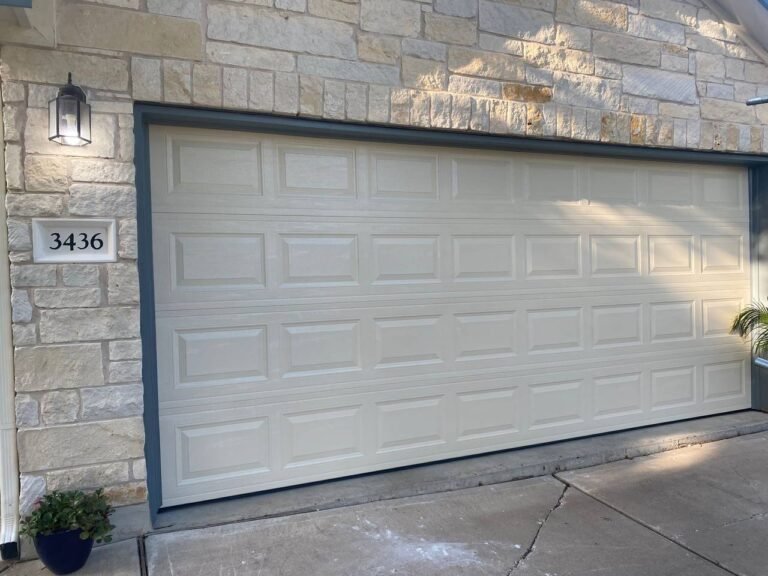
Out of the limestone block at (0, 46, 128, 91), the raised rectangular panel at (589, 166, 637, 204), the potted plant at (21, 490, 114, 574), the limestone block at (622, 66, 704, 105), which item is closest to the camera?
the potted plant at (21, 490, 114, 574)

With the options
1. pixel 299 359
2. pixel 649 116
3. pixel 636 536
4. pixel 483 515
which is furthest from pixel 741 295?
pixel 299 359

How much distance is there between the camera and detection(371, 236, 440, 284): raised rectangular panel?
3.76m

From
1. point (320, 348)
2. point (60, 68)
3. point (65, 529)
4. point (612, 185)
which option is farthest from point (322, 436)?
point (612, 185)

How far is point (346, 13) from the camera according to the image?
343 cm

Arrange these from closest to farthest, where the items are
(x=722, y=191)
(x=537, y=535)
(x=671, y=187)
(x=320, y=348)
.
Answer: (x=537, y=535) → (x=320, y=348) → (x=671, y=187) → (x=722, y=191)

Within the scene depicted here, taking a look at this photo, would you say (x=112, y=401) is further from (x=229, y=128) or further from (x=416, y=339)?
(x=416, y=339)

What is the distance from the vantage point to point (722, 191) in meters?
4.93

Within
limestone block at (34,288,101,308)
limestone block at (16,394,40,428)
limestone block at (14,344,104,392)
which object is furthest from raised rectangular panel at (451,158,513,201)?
limestone block at (16,394,40,428)

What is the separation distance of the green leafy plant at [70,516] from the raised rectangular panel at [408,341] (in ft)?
5.86

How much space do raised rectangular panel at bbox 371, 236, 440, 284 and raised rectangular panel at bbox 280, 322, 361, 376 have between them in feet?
1.32

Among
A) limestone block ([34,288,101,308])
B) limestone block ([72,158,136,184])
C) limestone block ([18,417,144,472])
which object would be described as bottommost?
limestone block ([18,417,144,472])

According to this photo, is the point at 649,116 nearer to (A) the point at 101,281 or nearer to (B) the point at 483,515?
(B) the point at 483,515

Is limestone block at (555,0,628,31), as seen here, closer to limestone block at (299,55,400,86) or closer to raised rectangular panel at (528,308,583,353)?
limestone block at (299,55,400,86)

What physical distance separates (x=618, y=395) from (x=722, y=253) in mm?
1622
